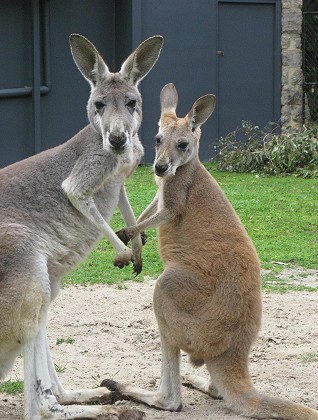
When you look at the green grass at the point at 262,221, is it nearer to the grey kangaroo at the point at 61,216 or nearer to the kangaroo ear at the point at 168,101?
the kangaroo ear at the point at 168,101

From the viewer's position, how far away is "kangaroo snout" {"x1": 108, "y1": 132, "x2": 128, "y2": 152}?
4621 mm

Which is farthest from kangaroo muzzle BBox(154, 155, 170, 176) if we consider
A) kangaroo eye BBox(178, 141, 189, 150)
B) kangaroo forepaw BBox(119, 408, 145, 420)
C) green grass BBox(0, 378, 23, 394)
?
green grass BBox(0, 378, 23, 394)

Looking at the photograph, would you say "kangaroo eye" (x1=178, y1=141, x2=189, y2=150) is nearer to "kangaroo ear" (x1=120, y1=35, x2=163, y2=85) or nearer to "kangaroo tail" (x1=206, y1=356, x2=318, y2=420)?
"kangaroo ear" (x1=120, y1=35, x2=163, y2=85)

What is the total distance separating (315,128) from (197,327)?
35.5 ft

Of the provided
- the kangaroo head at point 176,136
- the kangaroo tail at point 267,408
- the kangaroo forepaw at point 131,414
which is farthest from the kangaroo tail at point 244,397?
the kangaroo head at point 176,136

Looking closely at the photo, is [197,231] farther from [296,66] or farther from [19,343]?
[296,66]

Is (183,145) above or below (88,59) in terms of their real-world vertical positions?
below

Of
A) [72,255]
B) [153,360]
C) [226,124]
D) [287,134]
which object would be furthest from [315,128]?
[72,255]

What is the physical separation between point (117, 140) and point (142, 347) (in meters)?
1.90

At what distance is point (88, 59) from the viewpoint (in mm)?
4988

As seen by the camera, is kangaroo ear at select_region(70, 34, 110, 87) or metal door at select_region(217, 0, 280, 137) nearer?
kangaroo ear at select_region(70, 34, 110, 87)

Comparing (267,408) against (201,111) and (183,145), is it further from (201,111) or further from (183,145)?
(201,111)

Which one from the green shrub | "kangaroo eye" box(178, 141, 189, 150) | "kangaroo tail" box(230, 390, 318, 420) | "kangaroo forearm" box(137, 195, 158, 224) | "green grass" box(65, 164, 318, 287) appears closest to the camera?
"kangaroo tail" box(230, 390, 318, 420)

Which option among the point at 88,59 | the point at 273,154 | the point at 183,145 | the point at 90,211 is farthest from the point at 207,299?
the point at 273,154
